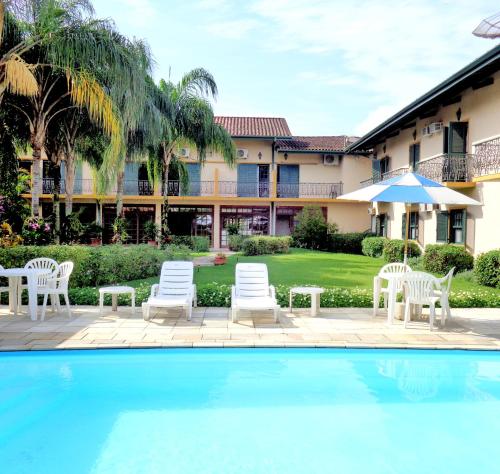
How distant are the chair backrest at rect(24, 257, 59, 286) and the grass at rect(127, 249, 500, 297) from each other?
9.55ft

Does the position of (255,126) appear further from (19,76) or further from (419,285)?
(419,285)

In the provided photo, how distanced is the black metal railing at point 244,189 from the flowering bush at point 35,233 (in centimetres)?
1772

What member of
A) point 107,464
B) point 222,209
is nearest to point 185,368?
point 107,464

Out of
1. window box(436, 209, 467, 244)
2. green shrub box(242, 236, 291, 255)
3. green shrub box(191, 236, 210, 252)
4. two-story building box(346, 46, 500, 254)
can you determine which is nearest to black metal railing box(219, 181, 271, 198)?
green shrub box(191, 236, 210, 252)

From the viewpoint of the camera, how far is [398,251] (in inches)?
→ 744

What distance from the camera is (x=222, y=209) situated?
93.8 feet

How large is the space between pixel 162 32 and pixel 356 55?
528 centimetres

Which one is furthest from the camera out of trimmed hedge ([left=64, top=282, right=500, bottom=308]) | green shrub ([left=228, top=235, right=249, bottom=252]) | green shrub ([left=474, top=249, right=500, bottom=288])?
green shrub ([left=228, top=235, right=249, bottom=252])

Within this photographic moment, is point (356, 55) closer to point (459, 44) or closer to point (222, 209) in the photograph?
point (459, 44)

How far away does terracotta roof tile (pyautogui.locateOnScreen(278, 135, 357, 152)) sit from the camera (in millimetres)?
28484

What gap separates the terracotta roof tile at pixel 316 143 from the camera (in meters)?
28.5

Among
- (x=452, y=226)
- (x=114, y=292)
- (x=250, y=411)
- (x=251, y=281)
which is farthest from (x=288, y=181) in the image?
(x=250, y=411)

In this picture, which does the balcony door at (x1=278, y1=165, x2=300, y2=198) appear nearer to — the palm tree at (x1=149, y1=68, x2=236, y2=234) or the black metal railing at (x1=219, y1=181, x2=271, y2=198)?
the black metal railing at (x1=219, y1=181, x2=271, y2=198)

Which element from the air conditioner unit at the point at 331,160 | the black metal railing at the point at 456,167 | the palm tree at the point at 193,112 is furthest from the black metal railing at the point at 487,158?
the air conditioner unit at the point at 331,160
